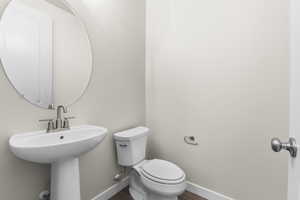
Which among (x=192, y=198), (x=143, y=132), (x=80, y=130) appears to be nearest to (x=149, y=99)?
→ (x=143, y=132)

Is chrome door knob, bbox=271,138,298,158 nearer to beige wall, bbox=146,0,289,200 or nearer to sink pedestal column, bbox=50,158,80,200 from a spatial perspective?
beige wall, bbox=146,0,289,200

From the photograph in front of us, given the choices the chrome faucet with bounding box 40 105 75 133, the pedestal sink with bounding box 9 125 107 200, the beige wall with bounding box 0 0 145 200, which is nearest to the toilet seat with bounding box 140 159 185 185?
the beige wall with bounding box 0 0 145 200

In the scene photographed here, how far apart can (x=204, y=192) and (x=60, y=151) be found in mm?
1440

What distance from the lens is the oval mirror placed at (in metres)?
0.90

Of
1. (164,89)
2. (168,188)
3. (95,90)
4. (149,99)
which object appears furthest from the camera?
(149,99)

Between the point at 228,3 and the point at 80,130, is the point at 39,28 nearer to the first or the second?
the point at 80,130

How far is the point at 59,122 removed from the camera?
106cm

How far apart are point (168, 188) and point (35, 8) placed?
1608 millimetres

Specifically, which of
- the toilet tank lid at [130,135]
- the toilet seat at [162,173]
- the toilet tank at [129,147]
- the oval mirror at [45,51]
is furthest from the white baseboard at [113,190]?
the oval mirror at [45,51]

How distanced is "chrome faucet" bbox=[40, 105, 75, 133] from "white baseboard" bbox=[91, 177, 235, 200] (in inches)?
29.9

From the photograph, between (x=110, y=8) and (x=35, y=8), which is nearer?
(x=35, y=8)

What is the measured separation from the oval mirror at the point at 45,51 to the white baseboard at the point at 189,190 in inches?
37.4

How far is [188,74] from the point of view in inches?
63.0

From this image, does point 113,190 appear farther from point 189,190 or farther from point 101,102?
point 101,102
